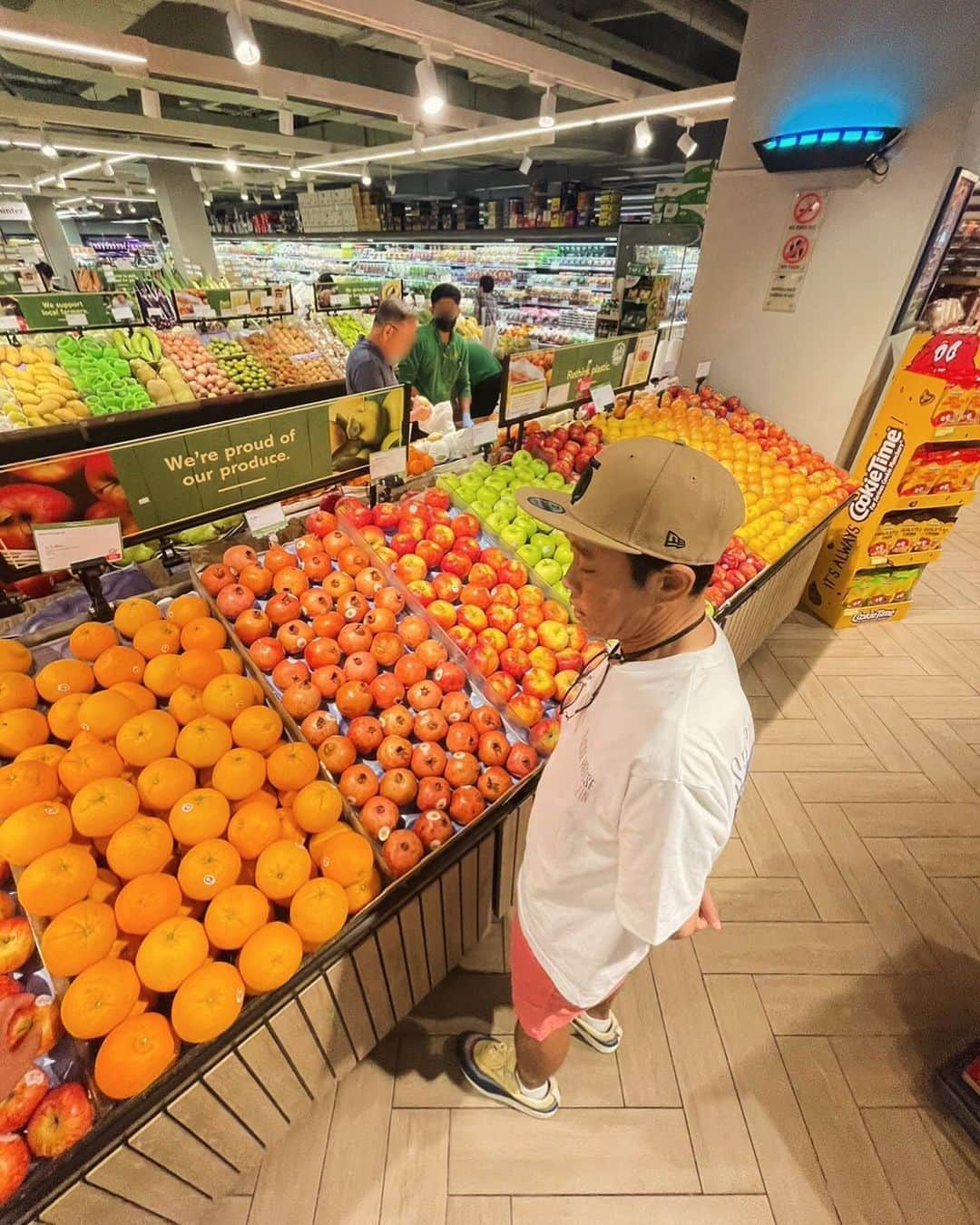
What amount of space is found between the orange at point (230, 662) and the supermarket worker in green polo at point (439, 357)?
320 centimetres

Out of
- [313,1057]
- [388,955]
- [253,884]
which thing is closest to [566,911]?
[388,955]

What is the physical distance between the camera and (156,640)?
1.73m

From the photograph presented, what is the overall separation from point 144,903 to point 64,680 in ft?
2.41

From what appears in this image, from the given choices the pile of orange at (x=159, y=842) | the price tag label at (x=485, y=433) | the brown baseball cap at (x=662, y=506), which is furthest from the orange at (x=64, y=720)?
the price tag label at (x=485, y=433)

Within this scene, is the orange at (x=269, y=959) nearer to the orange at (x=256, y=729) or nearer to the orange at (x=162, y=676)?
the orange at (x=256, y=729)

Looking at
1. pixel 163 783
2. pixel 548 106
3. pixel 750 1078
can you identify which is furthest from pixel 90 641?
pixel 548 106

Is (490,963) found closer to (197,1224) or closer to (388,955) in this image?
(388,955)

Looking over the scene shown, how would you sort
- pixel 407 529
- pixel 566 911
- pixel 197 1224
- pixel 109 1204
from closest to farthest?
1. pixel 109 1204
2. pixel 566 911
3. pixel 197 1224
4. pixel 407 529

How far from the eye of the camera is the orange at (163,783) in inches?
53.9

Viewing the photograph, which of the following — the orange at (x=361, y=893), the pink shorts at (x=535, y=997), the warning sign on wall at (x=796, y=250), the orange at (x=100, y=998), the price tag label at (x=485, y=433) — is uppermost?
the warning sign on wall at (x=796, y=250)

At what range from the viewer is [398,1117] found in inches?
74.5

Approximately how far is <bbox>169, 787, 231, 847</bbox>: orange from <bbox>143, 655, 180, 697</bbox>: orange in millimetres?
393

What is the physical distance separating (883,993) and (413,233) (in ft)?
41.3

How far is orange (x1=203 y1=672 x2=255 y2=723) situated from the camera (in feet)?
Result: 5.21
